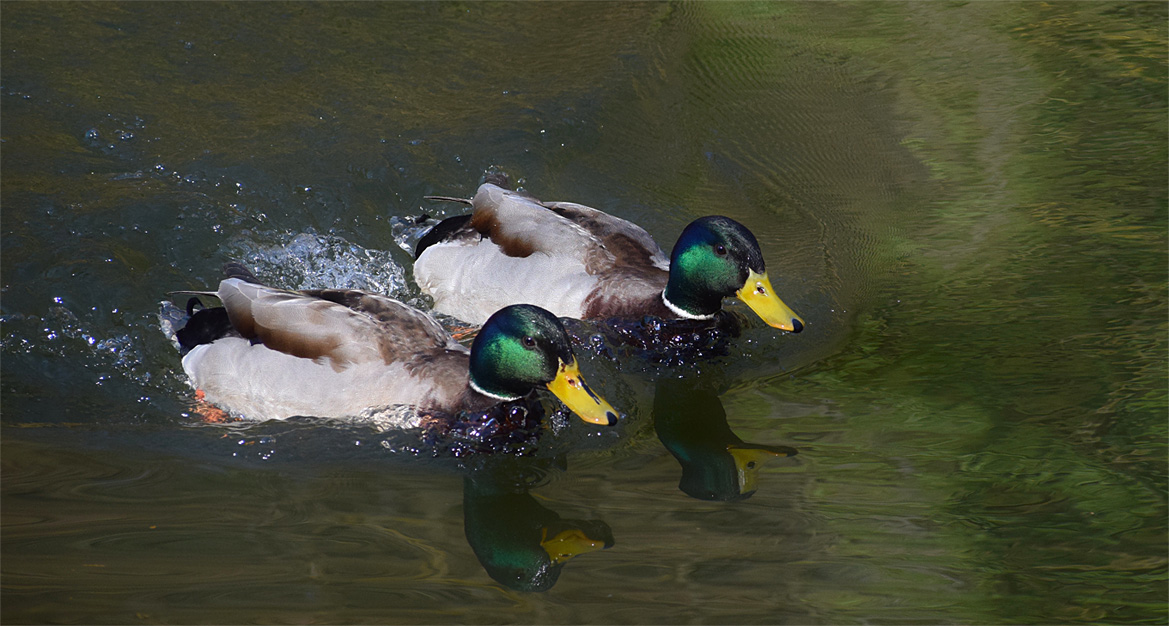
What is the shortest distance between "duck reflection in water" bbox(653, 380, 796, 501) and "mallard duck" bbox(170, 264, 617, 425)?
381mm

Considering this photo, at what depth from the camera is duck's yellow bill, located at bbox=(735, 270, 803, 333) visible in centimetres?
486

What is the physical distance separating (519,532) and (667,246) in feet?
9.10

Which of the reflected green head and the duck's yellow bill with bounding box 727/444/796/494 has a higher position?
the reflected green head

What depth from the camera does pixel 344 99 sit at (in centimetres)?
725

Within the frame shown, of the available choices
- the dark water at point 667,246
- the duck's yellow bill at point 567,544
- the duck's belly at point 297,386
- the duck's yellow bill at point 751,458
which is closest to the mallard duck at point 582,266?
the dark water at point 667,246

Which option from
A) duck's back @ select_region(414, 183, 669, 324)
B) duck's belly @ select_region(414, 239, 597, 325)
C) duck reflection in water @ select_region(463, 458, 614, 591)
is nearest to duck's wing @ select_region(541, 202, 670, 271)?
duck's back @ select_region(414, 183, 669, 324)

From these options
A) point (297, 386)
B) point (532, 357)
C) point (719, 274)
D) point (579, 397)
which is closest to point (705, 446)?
point (579, 397)

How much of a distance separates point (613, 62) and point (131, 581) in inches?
212

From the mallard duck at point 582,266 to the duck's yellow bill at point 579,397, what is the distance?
1.03 meters

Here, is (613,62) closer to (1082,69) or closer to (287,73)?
(287,73)

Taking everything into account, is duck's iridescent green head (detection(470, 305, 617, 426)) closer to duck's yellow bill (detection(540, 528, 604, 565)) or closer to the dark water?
the dark water

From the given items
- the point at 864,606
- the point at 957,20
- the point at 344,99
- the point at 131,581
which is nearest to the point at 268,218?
the point at 344,99

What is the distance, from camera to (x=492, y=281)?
5547 millimetres

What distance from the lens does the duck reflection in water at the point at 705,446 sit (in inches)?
159
